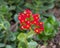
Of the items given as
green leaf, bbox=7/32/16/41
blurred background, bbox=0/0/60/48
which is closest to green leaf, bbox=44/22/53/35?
blurred background, bbox=0/0/60/48

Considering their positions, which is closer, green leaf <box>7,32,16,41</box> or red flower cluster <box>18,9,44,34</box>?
red flower cluster <box>18,9,44,34</box>

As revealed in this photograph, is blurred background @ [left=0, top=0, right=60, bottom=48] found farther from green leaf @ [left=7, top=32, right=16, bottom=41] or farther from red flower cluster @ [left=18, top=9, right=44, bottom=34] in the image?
red flower cluster @ [left=18, top=9, right=44, bottom=34]

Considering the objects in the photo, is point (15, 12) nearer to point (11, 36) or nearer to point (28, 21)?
point (11, 36)

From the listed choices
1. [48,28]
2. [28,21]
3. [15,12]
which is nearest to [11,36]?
[28,21]

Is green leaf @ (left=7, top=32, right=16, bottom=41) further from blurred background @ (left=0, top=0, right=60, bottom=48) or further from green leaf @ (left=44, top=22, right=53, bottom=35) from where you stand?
green leaf @ (left=44, top=22, right=53, bottom=35)

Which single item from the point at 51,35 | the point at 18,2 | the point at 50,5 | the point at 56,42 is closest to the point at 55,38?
the point at 56,42

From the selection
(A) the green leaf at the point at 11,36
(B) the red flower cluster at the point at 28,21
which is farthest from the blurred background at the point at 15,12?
(B) the red flower cluster at the point at 28,21

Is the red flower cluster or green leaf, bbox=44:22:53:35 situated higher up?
the red flower cluster

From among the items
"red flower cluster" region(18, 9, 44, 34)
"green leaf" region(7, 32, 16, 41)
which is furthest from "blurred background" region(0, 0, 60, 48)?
"red flower cluster" region(18, 9, 44, 34)

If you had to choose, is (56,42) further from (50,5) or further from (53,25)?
(50,5)

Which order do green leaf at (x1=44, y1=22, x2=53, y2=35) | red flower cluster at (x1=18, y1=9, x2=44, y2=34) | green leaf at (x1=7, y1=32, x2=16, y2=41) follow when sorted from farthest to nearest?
green leaf at (x1=44, y1=22, x2=53, y2=35) < green leaf at (x1=7, y1=32, x2=16, y2=41) < red flower cluster at (x1=18, y1=9, x2=44, y2=34)

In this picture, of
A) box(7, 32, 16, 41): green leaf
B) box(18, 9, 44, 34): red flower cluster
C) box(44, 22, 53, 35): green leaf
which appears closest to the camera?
box(18, 9, 44, 34): red flower cluster
